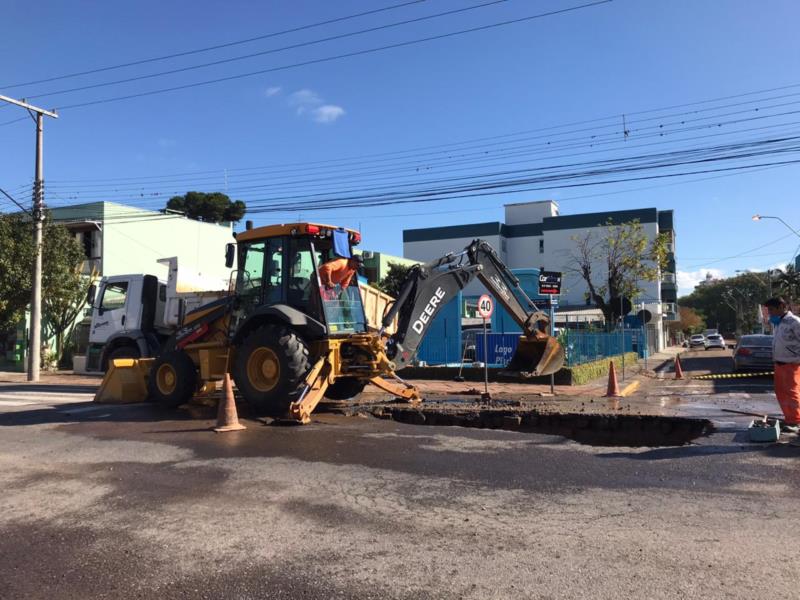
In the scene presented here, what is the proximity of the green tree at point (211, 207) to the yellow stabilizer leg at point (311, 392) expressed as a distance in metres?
49.9

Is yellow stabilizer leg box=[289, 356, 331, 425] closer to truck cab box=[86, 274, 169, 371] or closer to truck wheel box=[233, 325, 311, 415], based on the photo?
truck wheel box=[233, 325, 311, 415]

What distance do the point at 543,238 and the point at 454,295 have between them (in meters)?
59.6

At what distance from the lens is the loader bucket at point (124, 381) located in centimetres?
1252

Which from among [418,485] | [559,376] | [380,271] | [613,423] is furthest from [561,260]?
[418,485]

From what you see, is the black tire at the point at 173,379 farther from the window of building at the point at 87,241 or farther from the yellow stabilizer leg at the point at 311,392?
the window of building at the point at 87,241

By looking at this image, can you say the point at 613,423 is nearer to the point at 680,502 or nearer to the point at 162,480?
the point at 680,502

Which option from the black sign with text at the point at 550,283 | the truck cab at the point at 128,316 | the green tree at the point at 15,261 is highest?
the green tree at the point at 15,261

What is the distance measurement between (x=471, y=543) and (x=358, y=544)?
822 millimetres

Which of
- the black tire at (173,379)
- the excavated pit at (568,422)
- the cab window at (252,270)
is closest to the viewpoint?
the excavated pit at (568,422)

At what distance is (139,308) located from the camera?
15141mm

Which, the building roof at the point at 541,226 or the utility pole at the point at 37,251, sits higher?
the building roof at the point at 541,226

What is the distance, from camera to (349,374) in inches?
412

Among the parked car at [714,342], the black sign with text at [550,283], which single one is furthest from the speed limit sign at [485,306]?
the parked car at [714,342]

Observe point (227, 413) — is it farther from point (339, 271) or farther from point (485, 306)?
point (485, 306)
